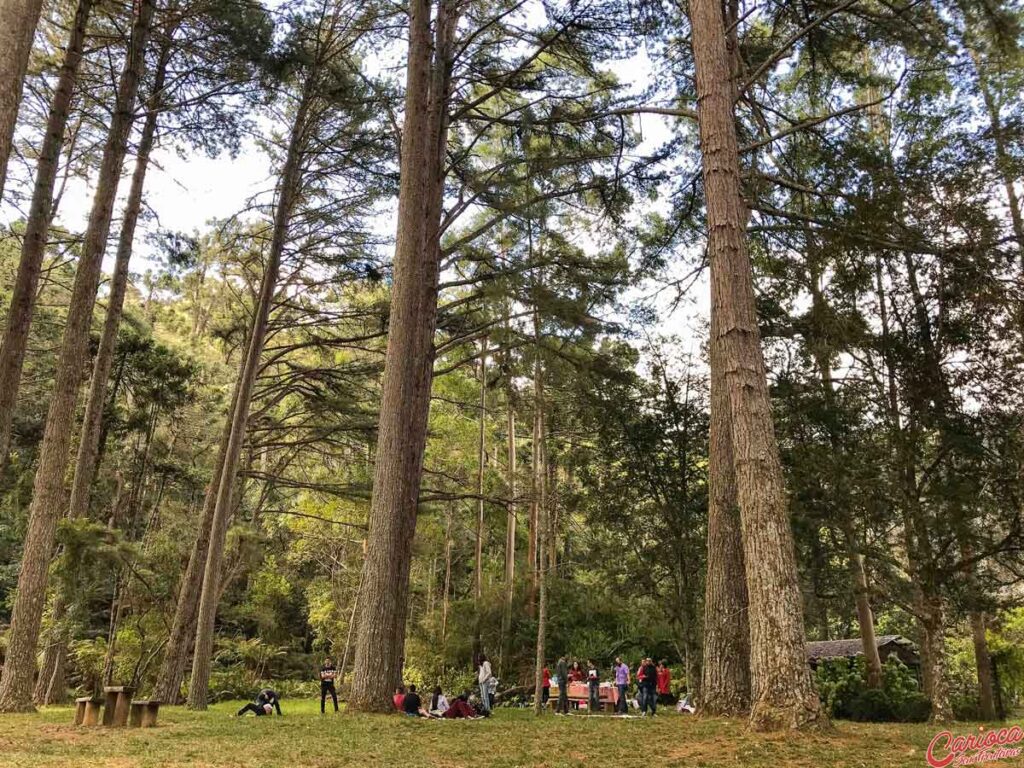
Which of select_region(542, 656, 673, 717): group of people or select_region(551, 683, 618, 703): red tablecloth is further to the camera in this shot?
select_region(551, 683, 618, 703): red tablecloth

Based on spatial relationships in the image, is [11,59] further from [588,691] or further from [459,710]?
[588,691]

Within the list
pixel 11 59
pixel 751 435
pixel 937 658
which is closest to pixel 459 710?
pixel 937 658

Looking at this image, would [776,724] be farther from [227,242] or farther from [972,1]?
[227,242]

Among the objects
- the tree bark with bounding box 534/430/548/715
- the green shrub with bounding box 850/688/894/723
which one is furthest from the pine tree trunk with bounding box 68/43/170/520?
the green shrub with bounding box 850/688/894/723

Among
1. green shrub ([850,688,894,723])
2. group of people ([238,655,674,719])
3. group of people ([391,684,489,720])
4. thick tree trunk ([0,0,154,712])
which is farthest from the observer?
green shrub ([850,688,894,723])

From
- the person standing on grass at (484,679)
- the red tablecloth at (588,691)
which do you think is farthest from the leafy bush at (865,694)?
the person standing on grass at (484,679)

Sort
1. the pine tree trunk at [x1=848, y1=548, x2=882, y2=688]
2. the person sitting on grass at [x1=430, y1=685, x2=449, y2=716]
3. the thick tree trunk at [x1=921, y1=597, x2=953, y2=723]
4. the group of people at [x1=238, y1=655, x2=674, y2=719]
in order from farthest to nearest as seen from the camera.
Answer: the pine tree trunk at [x1=848, y1=548, x2=882, y2=688] < the person sitting on grass at [x1=430, y1=685, x2=449, y2=716] < the group of people at [x1=238, y1=655, x2=674, y2=719] < the thick tree trunk at [x1=921, y1=597, x2=953, y2=723]

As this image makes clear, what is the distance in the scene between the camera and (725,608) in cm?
820

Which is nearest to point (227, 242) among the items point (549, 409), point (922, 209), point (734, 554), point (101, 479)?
point (549, 409)

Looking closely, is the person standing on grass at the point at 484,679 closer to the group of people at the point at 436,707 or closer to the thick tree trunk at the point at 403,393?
the group of people at the point at 436,707

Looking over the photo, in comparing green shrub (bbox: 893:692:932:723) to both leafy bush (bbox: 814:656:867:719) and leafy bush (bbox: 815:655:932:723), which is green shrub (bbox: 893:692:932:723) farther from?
leafy bush (bbox: 814:656:867:719)

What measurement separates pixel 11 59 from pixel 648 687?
13536mm

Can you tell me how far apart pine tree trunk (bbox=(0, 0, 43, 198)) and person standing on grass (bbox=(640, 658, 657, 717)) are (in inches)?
494

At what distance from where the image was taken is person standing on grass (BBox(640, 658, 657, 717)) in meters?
13.2
